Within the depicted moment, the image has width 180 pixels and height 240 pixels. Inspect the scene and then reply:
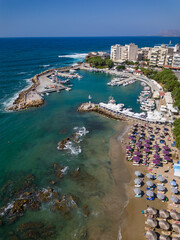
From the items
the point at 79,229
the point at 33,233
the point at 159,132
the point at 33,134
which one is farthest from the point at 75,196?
the point at 159,132

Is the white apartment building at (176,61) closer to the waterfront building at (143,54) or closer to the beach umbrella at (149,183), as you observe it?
the waterfront building at (143,54)

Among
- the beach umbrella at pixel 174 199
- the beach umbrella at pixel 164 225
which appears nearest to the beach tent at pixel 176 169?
the beach umbrella at pixel 174 199

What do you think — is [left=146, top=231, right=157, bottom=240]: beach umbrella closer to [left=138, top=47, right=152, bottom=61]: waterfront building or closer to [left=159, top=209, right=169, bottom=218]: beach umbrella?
[left=159, top=209, right=169, bottom=218]: beach umbrella

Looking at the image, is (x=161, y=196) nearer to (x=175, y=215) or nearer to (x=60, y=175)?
(x=175, y=215)

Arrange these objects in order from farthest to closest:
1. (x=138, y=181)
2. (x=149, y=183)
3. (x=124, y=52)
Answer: (x=124, y=52) < (x=138, y=181) < (x=149, y=183)

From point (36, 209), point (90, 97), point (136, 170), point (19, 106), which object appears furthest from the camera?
point (90, 97)

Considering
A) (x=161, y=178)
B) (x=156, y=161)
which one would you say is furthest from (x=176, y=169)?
(x=161, y=178)

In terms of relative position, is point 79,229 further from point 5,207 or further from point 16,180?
point 16,180

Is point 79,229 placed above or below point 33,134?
below
